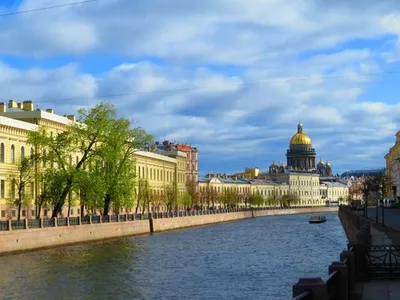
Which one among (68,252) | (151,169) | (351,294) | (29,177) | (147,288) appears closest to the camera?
(351,294)

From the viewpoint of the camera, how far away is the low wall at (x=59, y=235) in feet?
148

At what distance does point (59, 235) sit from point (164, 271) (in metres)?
19.5

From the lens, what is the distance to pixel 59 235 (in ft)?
174

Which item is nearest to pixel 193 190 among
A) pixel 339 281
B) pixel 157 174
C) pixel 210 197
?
pixel 210 197

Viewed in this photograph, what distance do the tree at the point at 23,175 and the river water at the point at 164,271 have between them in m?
13.2

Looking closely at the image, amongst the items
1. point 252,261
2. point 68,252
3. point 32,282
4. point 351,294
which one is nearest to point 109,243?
point 68,252

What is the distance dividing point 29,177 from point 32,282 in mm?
34175

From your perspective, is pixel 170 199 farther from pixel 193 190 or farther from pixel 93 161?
pixel 93 161

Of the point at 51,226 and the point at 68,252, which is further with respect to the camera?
the point at 51,226

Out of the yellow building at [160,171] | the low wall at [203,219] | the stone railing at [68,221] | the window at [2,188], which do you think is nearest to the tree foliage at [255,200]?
the low wall at [203,219]

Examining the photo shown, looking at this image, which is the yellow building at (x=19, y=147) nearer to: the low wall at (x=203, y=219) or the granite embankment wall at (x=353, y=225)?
the low wall at (x=203, y=219)

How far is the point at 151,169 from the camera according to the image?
117 metres

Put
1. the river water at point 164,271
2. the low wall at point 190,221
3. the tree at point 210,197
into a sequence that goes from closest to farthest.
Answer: the river water at point 164,271 → the low wall at point 190,221 → the tree at point 210,197

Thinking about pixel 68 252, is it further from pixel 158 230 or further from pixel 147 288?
pixel 158 230
